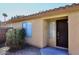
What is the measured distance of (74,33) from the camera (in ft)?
27.2

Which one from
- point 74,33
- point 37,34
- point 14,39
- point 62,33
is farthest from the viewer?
point 37,34

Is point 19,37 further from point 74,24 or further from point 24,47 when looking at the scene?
point 74,24

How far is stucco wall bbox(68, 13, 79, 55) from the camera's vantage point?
809cm

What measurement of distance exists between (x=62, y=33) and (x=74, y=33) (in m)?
2.15

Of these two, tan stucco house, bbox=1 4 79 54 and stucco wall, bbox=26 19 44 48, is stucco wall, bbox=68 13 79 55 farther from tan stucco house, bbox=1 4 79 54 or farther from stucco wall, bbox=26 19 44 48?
stucco wall, bbox=26 19 44 48

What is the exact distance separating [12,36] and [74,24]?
17.6 ft

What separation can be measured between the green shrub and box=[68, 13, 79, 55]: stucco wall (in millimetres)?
4540

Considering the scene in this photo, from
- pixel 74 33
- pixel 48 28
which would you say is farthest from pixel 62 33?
pixel 74 33

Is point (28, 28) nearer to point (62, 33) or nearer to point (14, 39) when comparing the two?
point (14, 39)

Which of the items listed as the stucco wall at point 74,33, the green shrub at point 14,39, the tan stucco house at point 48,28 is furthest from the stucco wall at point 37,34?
the stucco wall at point 74,33

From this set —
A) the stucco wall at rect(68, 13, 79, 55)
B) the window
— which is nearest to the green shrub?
the window

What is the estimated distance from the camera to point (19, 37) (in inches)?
438
